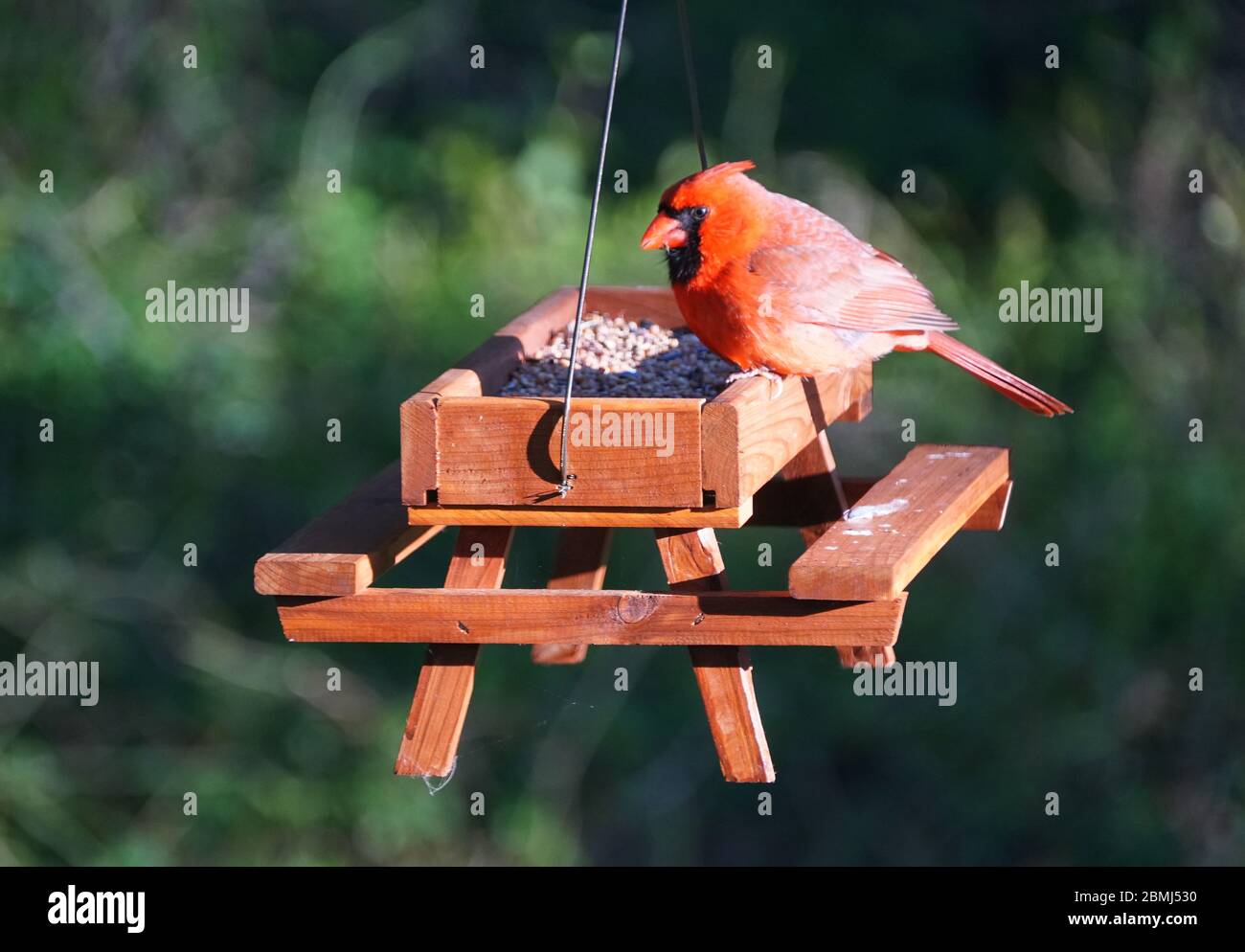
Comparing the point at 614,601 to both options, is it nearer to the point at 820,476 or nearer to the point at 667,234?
the point at 667,234

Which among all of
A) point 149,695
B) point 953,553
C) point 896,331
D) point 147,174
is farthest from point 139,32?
point 896,331

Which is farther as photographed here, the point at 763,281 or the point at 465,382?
the point at 763,281

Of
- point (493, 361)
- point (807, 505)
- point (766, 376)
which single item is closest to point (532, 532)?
point (807, 505)

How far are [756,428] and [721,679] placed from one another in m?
0.39

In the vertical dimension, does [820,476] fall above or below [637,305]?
below

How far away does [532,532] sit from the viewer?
5453mm

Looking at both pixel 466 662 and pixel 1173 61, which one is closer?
pixel 466 662

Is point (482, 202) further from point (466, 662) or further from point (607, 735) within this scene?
point (466, 662)

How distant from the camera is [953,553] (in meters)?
5.51

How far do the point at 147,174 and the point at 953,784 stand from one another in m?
3.35

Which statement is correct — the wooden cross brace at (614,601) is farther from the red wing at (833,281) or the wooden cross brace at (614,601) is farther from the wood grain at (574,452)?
the red wing at (833,281)

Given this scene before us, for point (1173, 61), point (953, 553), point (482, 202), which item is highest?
point (1173, 61)

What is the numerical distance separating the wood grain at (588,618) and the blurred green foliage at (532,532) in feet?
9.19

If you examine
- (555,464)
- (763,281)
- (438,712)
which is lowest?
(438,712)
